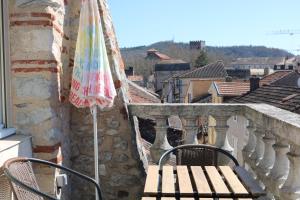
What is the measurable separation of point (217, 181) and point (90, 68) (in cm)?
153

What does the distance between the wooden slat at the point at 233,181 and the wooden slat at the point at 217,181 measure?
5 cm

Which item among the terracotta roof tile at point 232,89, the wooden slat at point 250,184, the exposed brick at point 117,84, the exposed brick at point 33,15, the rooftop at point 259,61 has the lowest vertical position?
the terracotta roof tile at point 232,89

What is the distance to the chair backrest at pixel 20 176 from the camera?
275cm

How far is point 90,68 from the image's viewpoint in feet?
13.3

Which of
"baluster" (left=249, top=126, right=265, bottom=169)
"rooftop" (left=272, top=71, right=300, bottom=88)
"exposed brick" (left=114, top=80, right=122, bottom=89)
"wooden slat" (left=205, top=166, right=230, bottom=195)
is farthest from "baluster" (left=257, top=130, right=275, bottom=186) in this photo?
"rooftop" (left=272, top=71, right=300, bottom=88)

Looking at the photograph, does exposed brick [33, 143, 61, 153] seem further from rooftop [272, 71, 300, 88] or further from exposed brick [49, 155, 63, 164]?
rooftop [272, 71, 300, 88]

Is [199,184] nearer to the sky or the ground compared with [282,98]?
nearer to the sky

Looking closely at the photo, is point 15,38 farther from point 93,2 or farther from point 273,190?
point 273,190

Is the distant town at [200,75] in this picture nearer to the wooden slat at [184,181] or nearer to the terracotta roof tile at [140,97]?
the terracotta roof tile at [140,97]

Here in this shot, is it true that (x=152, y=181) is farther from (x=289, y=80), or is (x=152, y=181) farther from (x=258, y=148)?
(x=289, y=80)

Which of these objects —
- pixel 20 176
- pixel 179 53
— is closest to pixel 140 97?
pixel 20 176

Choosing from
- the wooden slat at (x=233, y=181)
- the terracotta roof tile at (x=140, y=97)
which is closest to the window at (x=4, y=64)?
the wooden slat at (x=233, y=181)

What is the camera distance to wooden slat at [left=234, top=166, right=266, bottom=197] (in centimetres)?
299

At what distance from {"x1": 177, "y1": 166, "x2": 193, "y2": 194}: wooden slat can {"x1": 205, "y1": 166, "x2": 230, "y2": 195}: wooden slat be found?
0.16m
